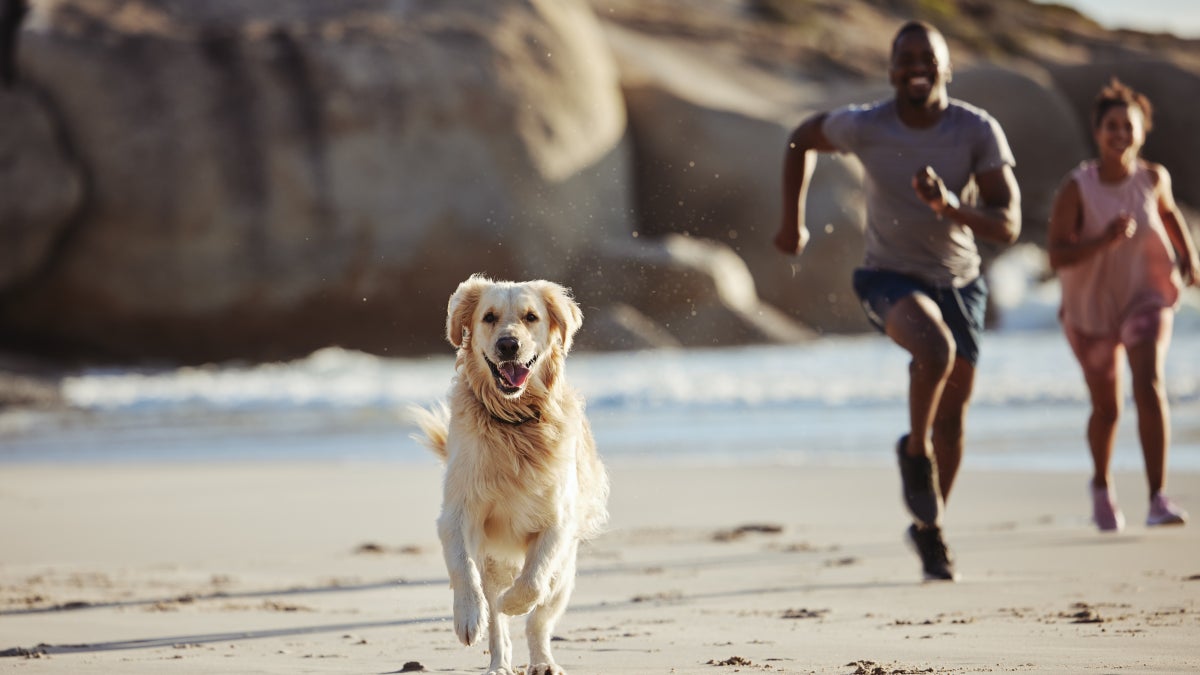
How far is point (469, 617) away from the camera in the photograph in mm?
4672

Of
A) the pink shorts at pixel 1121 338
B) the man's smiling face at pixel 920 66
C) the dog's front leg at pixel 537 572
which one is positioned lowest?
the dog's front leg at pixel 537 572

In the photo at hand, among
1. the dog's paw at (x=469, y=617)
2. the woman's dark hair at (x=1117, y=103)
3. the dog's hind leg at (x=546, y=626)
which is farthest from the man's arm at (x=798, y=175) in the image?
the dog's paw at (x=469, y=617)

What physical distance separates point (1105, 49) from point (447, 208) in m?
25.9

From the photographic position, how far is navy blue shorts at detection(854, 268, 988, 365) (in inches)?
262

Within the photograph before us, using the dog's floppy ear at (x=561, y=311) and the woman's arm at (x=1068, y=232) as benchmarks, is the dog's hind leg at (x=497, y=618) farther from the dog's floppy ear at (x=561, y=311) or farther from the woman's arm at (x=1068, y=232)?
the woman's arm at (x=1068, y=232)

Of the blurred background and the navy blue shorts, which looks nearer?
the navy blue shorts

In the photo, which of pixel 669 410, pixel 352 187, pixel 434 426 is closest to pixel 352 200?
pixel 352 187

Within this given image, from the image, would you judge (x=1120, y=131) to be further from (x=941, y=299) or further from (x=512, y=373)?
(x=512, y=373)

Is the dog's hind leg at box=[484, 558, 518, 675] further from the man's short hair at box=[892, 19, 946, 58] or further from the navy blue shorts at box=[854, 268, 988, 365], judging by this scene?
the man's short hair at box=[892, 19, 946, 58]

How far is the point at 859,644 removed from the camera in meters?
5.11

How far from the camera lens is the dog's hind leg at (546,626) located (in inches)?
189

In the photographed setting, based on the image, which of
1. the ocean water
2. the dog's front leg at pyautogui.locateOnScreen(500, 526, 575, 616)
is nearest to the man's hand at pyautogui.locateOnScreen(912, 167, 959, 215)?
the dog's front leg at pyautogui.locateOnScreen(500, 526, 575, 616)

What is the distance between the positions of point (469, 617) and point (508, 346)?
78cm

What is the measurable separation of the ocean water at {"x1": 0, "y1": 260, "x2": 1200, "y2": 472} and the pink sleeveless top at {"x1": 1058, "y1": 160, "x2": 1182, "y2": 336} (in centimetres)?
223
